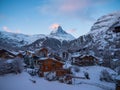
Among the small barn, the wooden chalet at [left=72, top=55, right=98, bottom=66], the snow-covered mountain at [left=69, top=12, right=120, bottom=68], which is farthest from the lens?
the snow-covered mountain at [left=69, top=12, right=120, bottom=68]

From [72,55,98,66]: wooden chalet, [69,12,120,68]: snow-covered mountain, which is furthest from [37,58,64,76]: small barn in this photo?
[72,55,98,66]: wooden chalet

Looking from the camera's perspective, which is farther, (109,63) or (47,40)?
(47,40)

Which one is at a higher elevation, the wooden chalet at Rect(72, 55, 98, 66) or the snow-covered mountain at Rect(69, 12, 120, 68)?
the snow-covered mountain at Rect(69, 12, 120, 68)

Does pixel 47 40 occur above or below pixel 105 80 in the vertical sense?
above

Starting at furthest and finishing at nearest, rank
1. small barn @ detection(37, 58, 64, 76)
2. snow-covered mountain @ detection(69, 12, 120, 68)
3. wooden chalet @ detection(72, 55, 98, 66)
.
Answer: snow-covered mountain @ detection(69, 12, 120, 68)
wooden chalet @ detection(72, 55, 98, 66)
small barn @ detection(37, 58, 64, 76)

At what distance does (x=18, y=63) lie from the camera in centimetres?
3238

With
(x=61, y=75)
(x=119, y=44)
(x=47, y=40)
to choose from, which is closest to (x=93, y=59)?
(x=61, y=75)

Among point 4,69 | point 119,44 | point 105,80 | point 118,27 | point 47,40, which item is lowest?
point 105,80

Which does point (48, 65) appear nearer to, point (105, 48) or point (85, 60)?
point (85, 60)

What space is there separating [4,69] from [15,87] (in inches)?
323

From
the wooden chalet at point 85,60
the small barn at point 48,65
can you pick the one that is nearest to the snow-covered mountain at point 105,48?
the wooden chalet at point 85,60

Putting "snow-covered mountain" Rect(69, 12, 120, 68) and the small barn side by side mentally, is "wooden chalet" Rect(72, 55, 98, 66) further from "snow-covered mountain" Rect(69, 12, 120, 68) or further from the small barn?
the small barn

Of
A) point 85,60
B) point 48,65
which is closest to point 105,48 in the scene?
point 85,60

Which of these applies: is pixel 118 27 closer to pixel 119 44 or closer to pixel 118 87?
pixel 118 87
